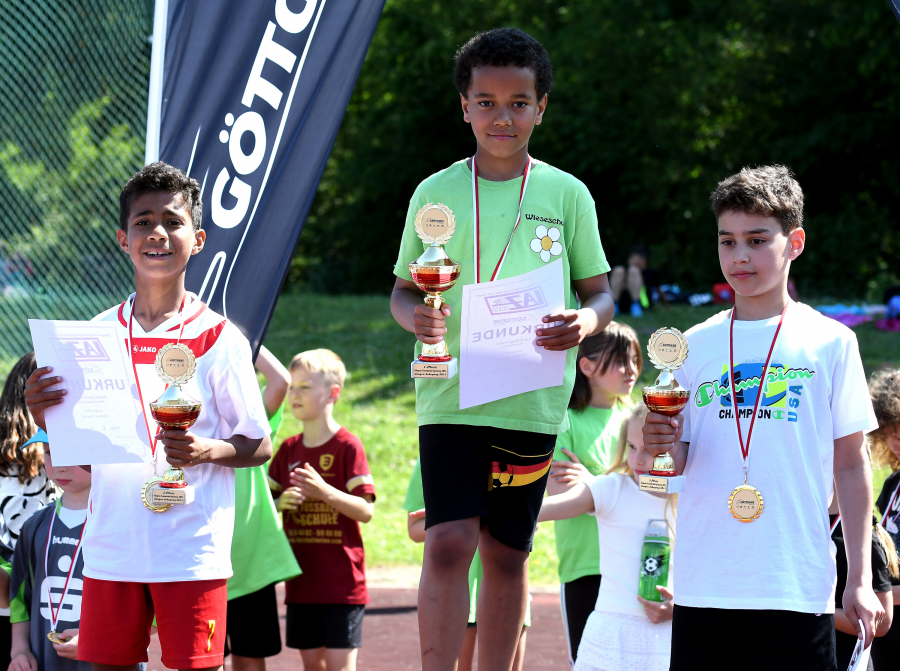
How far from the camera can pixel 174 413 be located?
2.82 meters

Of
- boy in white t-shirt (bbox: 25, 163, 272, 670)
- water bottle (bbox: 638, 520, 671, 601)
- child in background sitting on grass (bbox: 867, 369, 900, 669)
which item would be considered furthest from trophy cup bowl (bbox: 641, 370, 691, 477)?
child in background sitting on grass (bbox: 867, 369, 900, 669)

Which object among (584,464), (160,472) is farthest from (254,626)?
(160,472)

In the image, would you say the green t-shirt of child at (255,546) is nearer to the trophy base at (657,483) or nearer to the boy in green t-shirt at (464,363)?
the boy in green t-shirt at (464,363)

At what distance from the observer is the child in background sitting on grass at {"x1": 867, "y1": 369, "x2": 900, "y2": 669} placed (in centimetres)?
379

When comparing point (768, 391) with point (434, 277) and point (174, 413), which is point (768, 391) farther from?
point (174, 413)

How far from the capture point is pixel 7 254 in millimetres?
10742

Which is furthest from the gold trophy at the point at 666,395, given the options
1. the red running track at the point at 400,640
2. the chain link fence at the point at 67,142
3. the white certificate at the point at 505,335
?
the chain link fence at the point at 67,142

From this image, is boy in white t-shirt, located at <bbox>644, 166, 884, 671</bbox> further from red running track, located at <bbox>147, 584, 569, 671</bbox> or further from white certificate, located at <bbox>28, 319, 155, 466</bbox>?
red running track, located at <bbox>147, 584, 569, 671</bbox>

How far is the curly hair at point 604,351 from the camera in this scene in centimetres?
445

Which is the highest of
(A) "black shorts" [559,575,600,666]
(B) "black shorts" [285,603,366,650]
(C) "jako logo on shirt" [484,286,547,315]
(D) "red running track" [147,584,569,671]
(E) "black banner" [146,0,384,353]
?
(E) "black banner" [146,0,384,353]

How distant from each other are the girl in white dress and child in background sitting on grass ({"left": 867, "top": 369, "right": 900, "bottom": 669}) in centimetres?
79

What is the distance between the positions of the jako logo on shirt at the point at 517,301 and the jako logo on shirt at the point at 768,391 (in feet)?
1.95

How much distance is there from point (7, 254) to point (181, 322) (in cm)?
861

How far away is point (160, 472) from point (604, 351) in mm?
2127
